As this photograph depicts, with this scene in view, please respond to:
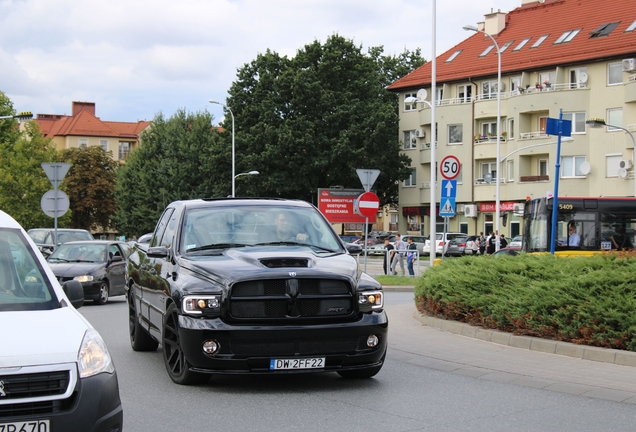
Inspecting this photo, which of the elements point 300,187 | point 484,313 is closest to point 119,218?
point 300,187

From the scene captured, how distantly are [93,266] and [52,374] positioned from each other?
52.5 feet

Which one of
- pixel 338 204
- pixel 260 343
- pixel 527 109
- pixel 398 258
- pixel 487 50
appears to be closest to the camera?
pixel 260 343

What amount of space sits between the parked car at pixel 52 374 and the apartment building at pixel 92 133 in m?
118

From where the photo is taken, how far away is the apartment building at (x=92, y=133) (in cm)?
12319

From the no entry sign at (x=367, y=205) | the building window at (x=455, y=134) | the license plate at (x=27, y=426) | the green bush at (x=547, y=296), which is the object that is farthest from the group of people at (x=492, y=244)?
the license plate at (x=27, y=426)

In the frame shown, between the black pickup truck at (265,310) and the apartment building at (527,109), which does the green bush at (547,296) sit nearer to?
the black pickup truck at (265,310)

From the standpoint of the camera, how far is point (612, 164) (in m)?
54.8

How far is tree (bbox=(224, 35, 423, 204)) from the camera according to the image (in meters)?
60.1

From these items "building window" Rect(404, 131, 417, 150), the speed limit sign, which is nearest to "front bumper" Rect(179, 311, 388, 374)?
the speed limit sign

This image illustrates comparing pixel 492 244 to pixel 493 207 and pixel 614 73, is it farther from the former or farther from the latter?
pixel 493 207

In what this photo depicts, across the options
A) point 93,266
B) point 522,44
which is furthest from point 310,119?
point 93,266

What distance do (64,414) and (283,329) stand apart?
126 inches

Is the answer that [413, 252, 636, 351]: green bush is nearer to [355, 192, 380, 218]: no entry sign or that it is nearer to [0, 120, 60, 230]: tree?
[355, 192, 380, 218]: no entry sign

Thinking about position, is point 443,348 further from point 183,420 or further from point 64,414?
point 64,414
